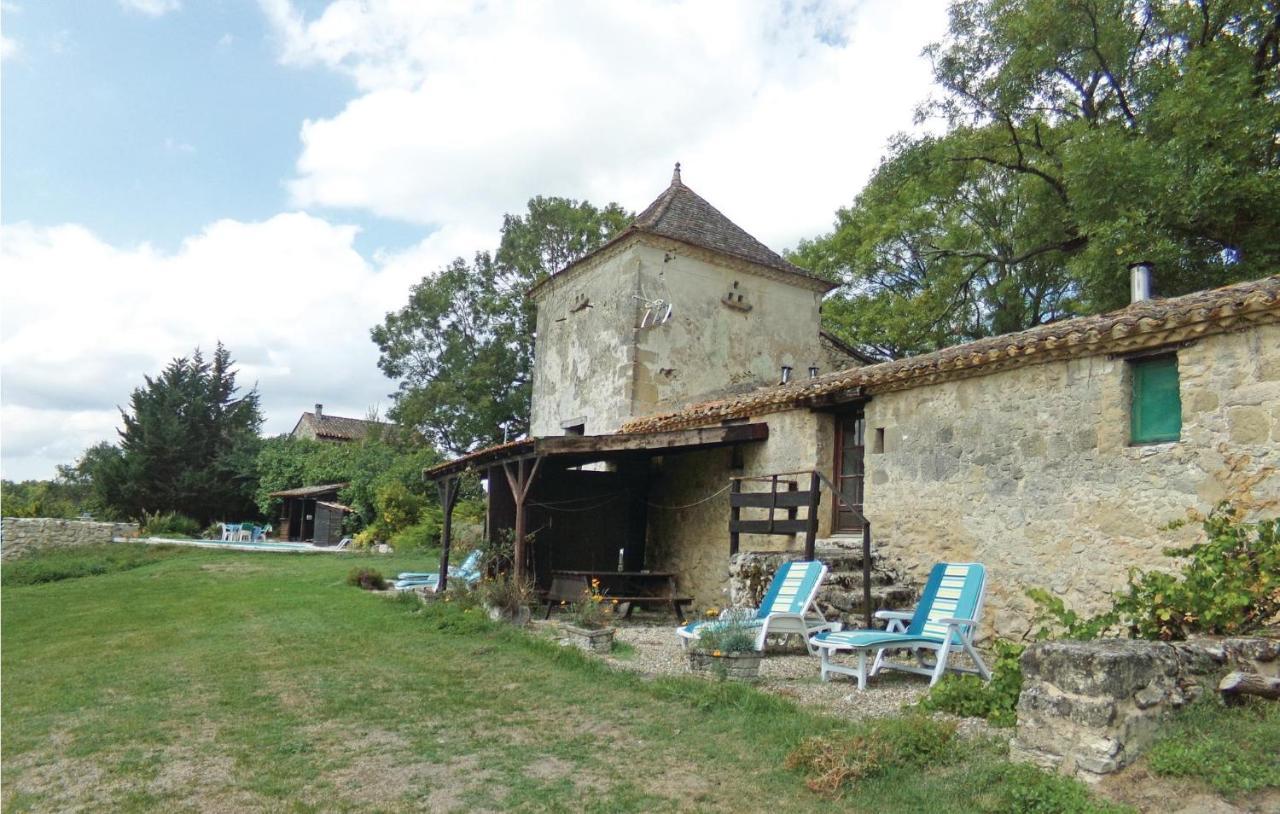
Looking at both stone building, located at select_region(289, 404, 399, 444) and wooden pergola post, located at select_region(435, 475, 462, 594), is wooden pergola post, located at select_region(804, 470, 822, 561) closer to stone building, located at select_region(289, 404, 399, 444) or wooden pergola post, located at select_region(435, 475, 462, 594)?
wooden pergola post, located at select_region(435, 475, 462, 594)

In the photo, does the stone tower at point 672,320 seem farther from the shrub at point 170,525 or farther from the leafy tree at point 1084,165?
the shrub at point 170,525

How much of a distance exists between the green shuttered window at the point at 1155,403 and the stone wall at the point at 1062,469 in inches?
4.0

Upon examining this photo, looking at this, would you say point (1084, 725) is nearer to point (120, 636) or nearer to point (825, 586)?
point (825, 586)

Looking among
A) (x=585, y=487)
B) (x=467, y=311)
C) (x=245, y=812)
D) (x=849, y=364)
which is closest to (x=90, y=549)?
(x=467, y=311)

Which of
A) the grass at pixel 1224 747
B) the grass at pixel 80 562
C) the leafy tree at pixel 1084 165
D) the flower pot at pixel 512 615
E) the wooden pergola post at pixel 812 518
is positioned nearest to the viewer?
the grass at pixel 1224 747

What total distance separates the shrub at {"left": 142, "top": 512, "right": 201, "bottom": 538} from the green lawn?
1914cm

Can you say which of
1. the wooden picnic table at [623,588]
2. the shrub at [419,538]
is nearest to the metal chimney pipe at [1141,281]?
the wooden picnic table at [623,588]

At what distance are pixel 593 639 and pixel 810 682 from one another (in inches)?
90.6

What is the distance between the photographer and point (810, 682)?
599cm

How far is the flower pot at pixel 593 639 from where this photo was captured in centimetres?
750

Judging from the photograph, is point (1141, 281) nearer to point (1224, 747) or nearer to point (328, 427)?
point (1224, 747)

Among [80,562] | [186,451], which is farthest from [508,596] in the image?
[186,451]

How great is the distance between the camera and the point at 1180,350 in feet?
20.2

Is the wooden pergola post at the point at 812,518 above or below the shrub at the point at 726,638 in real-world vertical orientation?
above
